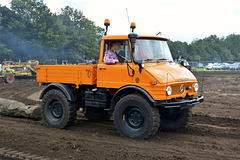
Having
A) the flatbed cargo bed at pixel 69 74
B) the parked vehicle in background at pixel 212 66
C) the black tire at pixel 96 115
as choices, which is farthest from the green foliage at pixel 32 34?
the flatbed cargo bed at pixel 69 74

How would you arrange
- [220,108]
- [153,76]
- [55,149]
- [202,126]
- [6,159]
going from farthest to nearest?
[220,108] < [202,126] < [153,76] < [55,149] < [6,159]

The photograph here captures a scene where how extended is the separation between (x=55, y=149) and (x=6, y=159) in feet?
3.08

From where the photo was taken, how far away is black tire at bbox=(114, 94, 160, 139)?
6.42 meters

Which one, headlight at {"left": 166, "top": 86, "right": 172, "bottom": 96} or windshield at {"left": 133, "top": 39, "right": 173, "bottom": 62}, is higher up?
windshield at {"left": 133, "top": 39, "right": 173, "bottom": 62}

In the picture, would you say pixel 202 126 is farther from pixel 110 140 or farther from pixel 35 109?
pixel 35 109

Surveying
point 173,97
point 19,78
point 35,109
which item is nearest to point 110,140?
point 173,97

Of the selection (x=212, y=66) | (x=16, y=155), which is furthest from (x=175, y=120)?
(x=212, y=66)

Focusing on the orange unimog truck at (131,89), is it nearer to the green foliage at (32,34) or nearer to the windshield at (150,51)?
the windshield at (150,51)

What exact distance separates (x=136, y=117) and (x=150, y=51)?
1724 mm

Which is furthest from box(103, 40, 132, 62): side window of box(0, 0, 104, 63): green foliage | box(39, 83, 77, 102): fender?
box(0, 0, 104, 63): green foliage

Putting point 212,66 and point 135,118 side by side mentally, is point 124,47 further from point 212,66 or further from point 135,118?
point 212,66

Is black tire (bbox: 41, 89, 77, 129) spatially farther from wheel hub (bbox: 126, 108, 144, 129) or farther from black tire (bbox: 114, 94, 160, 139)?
wheel hub (bbox: 126, 108, 144, 129)

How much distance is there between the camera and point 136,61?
679cm

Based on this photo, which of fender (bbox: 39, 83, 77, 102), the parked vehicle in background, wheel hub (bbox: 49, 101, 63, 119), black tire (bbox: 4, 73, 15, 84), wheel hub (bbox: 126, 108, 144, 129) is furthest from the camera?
the parked vehicle in background
